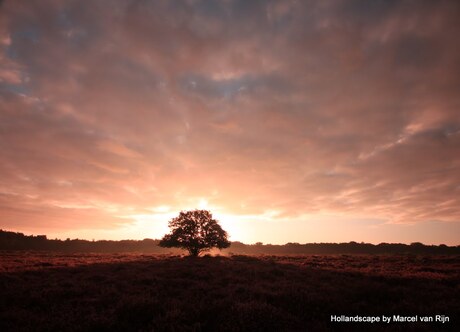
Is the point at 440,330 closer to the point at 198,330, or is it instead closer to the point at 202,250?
the point at 198,330

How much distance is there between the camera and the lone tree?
4354 cm

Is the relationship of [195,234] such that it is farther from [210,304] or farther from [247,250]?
[247,250]

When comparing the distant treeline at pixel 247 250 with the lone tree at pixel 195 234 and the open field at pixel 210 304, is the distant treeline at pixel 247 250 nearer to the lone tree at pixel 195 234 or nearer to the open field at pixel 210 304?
the lone tree at pixel 195 234

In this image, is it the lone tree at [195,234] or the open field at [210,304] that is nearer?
the open field at [210,304]

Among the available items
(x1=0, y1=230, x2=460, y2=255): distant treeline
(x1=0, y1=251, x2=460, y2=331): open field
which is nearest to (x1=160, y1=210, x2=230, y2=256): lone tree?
(x1=0, y1=251, x2=460, y2=331): open field

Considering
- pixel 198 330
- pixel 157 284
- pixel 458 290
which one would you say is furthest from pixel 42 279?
pixel 458 290

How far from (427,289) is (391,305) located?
5322mm

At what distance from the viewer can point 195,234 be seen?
44156 mm

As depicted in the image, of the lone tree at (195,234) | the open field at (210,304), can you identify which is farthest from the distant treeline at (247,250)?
the open field at (210,304)

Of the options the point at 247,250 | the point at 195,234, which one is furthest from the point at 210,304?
the point at 247,250

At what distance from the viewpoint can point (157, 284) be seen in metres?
17.1

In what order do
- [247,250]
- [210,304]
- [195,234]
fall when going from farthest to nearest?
1. [247,250]
2. [195,234]
3. [210,304]

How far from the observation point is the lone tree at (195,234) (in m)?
43.5

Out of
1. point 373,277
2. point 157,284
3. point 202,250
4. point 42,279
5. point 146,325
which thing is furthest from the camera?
point 202,250
